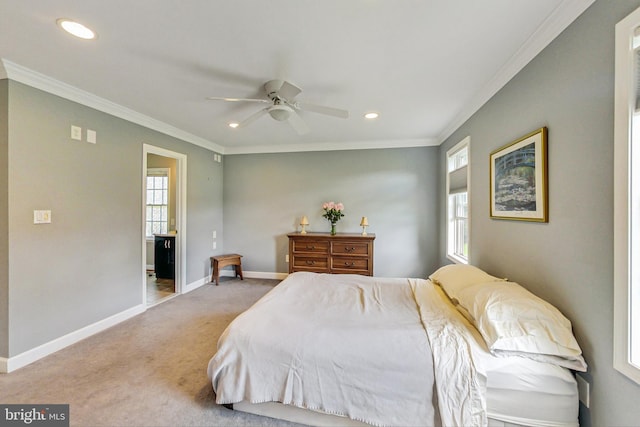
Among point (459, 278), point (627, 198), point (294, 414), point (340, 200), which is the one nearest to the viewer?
point (627, 198)

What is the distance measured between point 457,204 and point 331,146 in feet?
7.61

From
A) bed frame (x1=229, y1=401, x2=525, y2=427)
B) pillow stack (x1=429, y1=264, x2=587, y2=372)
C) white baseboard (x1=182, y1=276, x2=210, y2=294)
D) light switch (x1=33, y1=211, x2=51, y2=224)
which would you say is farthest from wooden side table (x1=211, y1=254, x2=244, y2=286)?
pillow stack (x1=429, y1=264, x2=587, y2=372)

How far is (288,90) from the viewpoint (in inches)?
85.4

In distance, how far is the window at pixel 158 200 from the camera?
17.4ft

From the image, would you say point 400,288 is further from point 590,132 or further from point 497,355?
point 590,132

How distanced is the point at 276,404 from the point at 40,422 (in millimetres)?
1563

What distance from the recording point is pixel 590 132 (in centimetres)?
131

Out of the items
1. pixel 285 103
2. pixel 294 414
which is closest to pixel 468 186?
pixel 285 103

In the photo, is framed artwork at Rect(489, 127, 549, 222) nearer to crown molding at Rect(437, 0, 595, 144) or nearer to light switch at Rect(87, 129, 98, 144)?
crown molding at Rect(437, 0, 595, 144)

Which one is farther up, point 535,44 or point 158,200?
point 535,44

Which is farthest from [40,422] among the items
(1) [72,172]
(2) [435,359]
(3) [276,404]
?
(2) [435,359]

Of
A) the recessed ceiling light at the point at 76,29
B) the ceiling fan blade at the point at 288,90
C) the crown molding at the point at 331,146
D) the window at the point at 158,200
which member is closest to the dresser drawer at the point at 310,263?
the crown molding at the point at 331,146

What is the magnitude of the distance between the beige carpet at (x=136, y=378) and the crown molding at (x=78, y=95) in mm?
2473

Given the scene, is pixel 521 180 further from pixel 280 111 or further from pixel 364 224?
pixel 364 224
